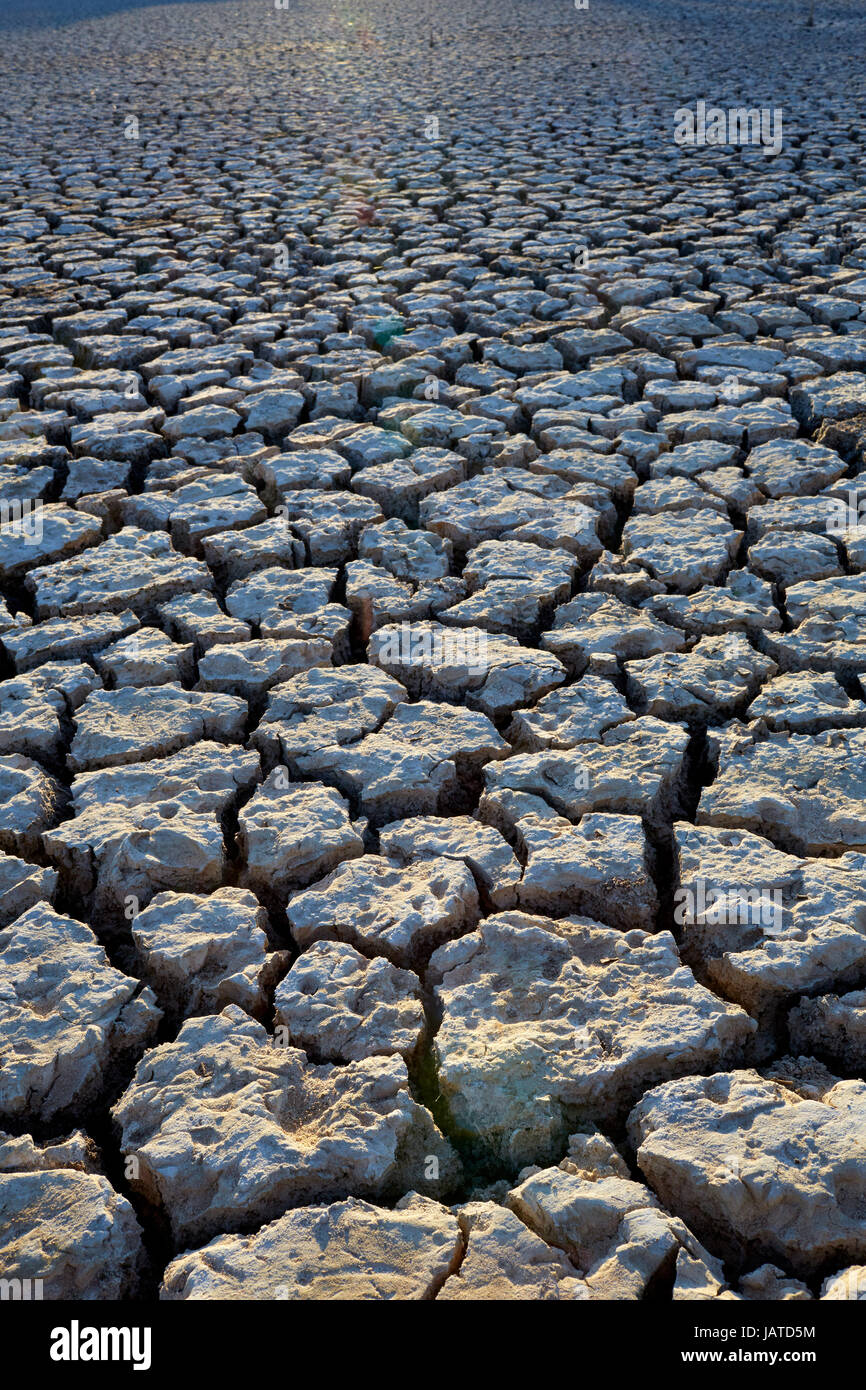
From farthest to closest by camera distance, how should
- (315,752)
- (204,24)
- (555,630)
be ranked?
1. (204,24)
2. (555,630)
3. (315,752)

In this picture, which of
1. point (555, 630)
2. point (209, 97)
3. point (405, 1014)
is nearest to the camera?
point (405, 1014)

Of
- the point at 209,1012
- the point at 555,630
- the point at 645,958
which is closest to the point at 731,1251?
the point at 645,958

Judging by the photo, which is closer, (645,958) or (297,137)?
(645,958)

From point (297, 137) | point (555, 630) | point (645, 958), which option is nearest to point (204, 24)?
point (297, 137)

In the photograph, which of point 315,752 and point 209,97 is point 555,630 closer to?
point 315,752
